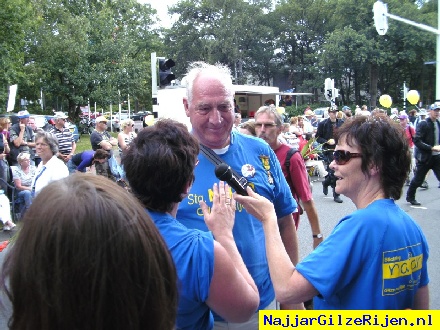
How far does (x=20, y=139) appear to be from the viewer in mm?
9750

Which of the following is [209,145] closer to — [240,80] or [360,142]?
[360,142]

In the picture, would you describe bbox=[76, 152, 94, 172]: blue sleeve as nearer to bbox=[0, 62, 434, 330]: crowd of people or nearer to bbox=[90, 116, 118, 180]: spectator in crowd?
bbox=[90, 116, 118, 180]: spectator in crowd

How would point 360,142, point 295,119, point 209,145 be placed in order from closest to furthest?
point 360,142, point 209,145, point 295,119

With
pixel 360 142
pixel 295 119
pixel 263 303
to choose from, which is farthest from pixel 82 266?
pixel 295 119

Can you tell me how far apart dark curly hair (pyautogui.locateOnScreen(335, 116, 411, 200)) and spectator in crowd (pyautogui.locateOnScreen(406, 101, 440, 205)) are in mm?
7760

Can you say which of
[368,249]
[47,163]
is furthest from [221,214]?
[47,163]

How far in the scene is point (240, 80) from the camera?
54656 mm

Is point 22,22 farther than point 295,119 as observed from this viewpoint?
Yes

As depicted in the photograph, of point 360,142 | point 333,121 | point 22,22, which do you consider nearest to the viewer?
point 360,142

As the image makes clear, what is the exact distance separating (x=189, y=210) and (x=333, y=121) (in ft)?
30.4

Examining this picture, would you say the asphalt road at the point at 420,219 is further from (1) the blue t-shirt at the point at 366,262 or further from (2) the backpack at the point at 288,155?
(1) the blue t-shirt at the point at 366,262

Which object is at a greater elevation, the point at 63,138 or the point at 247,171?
the point at 63,138

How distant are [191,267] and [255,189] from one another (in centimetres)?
101

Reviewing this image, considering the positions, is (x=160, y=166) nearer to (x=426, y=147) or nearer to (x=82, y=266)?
(x=82, y=266)
